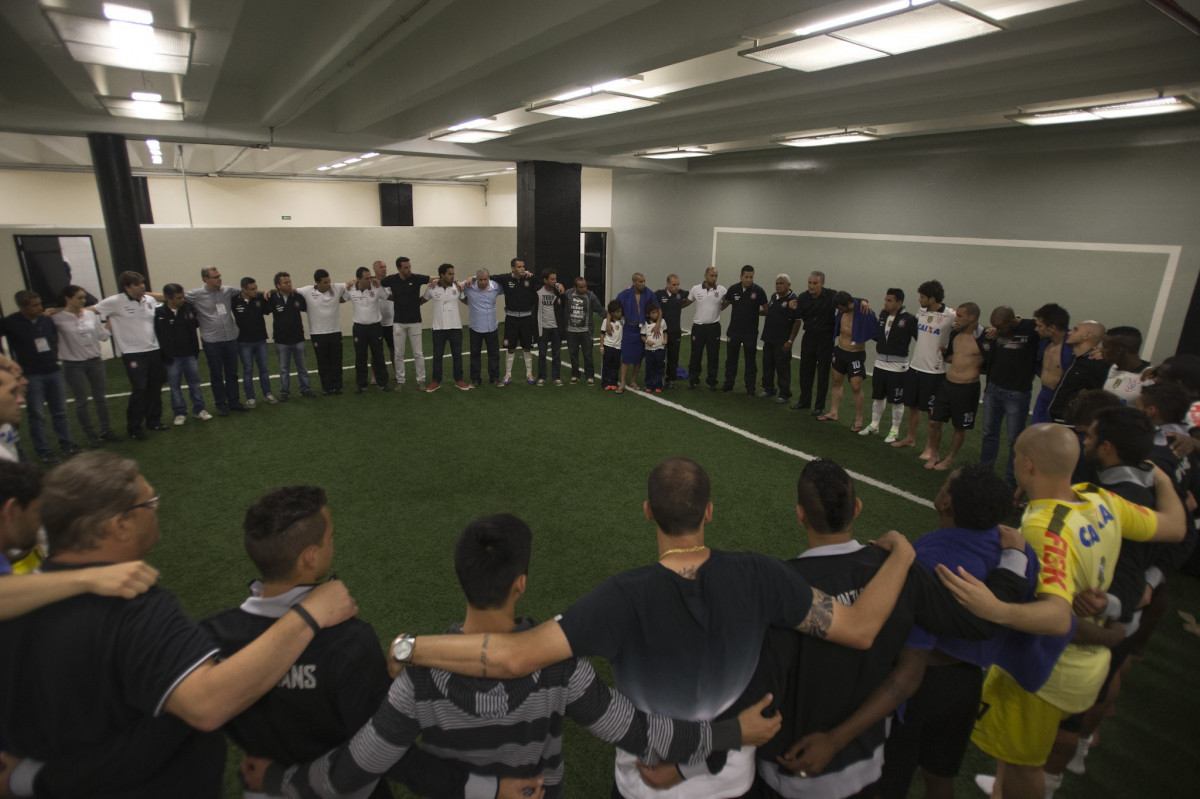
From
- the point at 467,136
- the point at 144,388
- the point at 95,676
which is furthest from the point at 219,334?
the point at 95,676

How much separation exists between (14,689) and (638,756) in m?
1.43

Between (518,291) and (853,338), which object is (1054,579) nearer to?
(853,338)

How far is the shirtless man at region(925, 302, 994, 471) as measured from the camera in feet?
18.7

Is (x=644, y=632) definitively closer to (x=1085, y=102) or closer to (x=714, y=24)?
(x=714, y=24)

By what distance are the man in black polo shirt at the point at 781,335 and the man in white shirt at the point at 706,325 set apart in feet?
2.43

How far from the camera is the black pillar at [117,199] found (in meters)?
7.86

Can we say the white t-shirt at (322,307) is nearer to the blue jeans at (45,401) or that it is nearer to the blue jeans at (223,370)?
the blue jeans at (223,370)

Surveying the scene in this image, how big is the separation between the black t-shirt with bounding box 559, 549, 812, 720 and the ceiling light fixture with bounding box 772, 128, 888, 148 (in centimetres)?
750

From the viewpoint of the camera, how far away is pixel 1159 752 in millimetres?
2889

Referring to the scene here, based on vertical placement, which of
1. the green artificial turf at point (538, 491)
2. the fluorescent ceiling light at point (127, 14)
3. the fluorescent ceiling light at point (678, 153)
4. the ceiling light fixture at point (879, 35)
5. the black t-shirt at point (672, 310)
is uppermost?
the fluorescent ceiling light at point (678, 153)

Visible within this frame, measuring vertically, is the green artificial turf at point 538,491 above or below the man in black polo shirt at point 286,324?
below

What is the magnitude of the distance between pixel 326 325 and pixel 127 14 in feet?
14.6

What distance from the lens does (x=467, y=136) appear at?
891 cm

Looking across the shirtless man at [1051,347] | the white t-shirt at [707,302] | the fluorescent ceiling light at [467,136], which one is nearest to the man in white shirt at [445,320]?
the fluorescent ceiling light at [467,136]
